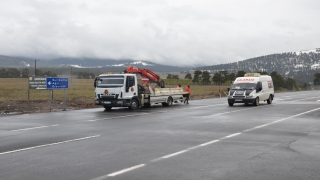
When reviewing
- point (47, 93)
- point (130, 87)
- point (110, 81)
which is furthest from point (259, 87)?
point (47, 93)

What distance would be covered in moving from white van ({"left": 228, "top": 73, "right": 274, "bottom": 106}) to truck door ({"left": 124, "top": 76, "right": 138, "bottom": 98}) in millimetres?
7134

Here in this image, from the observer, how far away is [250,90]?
29.2 metres

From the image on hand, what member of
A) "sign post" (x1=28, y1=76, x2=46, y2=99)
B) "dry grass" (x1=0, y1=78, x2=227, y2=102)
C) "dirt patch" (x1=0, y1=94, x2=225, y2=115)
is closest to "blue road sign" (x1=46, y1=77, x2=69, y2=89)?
"dry grass" (x1=0, y1=78, x2=227, y2=102)

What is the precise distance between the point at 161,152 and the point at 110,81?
16546 mm

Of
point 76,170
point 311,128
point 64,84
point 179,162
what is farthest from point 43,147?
point 64,84

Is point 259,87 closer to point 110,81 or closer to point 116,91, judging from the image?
point 116,91

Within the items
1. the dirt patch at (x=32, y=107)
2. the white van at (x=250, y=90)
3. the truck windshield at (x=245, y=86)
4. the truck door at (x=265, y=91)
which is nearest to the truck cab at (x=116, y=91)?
the dirt patch at (x=32, y=107)

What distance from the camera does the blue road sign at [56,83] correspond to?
88.6ft

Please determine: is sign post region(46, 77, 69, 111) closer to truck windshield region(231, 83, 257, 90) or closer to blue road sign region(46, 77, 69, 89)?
blue road sign region(46, 77, 69, 89)

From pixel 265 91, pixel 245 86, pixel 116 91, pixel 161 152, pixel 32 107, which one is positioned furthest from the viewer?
pixel 265 91

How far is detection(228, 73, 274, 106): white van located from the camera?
28.9 metres

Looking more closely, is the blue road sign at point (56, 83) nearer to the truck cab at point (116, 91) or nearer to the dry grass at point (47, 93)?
the dry grass at point (47, 93)

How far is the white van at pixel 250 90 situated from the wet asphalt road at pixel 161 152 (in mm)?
13054

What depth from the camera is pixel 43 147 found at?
426 inches
